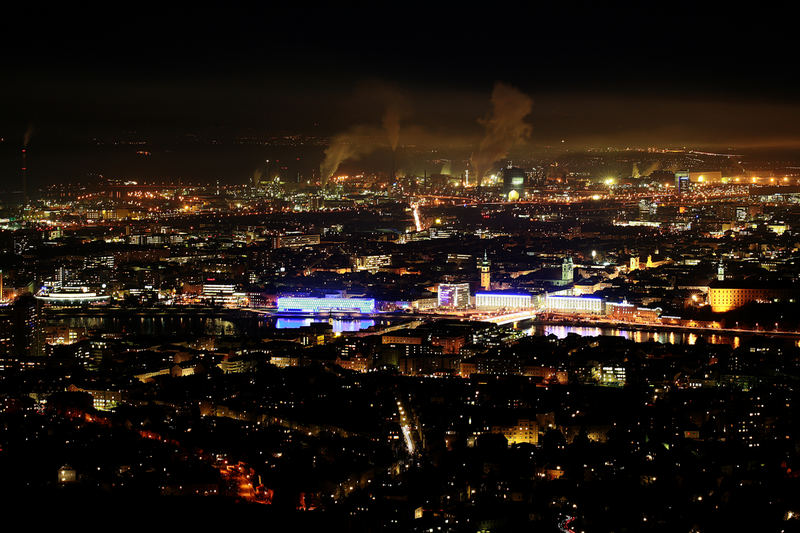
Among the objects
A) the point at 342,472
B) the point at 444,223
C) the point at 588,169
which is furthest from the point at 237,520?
the point at 588,169

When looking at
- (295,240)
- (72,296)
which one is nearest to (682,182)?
(295,240)

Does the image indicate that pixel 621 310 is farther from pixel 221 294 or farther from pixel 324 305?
pixel 221 294

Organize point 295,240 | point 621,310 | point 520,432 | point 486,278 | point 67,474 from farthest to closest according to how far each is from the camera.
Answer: point 295,240 < point 486,278 < point 621,310 < point 520,432 < point 67,474

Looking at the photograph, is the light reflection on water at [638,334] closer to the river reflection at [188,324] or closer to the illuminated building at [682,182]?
the river reflection at [188,324]

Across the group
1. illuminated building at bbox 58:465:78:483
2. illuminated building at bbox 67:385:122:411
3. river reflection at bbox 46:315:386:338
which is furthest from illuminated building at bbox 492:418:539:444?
river reflection at bbox 46:315:386:338

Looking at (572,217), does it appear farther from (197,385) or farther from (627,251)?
(197,385)
